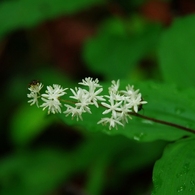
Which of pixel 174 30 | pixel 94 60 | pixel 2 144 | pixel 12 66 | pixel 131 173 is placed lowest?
pixel 2 144

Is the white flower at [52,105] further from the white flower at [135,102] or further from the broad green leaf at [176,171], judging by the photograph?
the broad green leaf at [176,171]

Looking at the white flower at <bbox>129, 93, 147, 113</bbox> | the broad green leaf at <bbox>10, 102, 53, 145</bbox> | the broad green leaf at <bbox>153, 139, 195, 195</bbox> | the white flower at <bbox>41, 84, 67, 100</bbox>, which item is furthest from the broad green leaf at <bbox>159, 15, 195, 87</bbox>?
the broad green leaf at <bbox>10, 102, 53, 145</bbox>

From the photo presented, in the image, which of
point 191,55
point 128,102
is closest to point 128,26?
→ point 191,55

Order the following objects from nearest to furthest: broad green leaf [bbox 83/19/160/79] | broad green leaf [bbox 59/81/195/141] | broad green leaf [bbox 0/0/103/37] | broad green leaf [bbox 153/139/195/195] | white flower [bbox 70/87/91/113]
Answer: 1. broad green leaf [bbox 153/139/195/195]
2. white flower [bbox 70/87/91/113]
3. broad green leaf [bbox 59/81/195/141]
4. broad green leaf [bbox 0/0/103/37]
5. broad green leaf [bbox 83/19/160/79]

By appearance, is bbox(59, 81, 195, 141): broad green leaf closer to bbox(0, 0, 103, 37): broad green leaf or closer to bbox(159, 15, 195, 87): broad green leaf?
bbox(159, 15, 195, 87): broad green leaf

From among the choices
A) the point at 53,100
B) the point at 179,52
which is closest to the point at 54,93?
the point at 53,100

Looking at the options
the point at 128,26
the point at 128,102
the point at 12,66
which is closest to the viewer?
the point at 128,102

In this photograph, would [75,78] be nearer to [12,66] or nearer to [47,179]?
[12,66]
